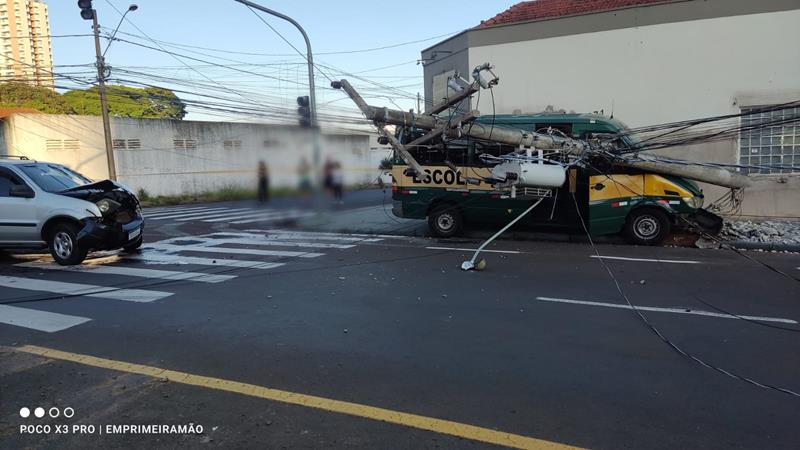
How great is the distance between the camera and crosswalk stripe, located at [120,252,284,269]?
30.9ft

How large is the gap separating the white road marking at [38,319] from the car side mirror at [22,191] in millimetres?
3721

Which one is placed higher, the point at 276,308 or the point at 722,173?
the point at 722,173

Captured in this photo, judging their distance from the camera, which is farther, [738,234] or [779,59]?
[779,59]

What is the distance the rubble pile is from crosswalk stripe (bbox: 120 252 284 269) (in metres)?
9.28

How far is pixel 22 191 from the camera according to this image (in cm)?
950

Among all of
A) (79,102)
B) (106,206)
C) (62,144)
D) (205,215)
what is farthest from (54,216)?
(79,102)

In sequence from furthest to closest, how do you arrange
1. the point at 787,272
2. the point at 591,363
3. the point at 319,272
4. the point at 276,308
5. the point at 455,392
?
1. the point at 319,272
2. the point at 787,272
3. the point at 276,308
4. the point at 591,363
5. the point at 455,392

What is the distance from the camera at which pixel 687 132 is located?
13500 millimetres

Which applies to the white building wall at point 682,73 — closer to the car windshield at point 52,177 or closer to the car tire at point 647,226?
the car tire at point 647,226

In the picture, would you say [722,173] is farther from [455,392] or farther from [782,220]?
[455,392]

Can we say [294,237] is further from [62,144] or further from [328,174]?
[62,144]

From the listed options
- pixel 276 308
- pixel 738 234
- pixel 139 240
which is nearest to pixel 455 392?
pixel 276 308

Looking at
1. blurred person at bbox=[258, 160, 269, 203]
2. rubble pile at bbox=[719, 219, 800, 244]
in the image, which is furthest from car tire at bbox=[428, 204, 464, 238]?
rubble pile at bbox=[719, 219, 800, 244]

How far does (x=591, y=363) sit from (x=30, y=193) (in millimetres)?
9781
